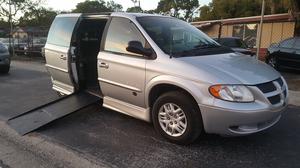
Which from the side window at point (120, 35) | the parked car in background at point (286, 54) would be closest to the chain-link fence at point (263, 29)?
the parked car in background at point (286, 54)

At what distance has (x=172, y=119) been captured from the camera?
4789 millimetres

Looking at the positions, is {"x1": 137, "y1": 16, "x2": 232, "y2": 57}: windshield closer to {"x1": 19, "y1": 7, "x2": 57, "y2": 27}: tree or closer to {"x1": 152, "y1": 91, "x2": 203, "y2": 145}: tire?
{"x1": 152, "y1": 91, "x2": 203, "y2": 145}: tire

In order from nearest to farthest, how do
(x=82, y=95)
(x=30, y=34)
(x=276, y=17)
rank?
(x=82, y=95) < (x=30, y=34) < (x=276, y=17)

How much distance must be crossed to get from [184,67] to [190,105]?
500 millimetres

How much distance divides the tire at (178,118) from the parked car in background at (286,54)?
31.8 ft

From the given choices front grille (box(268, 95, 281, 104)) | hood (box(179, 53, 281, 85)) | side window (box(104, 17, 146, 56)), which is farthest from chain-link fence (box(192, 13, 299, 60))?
front grille (box(268, 95, 281, 104))

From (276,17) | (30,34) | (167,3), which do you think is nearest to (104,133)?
(30,34)

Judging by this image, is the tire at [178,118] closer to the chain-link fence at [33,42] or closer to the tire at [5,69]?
the tire at [5,69]

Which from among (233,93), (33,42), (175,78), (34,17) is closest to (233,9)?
(33,42)

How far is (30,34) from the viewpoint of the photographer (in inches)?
778

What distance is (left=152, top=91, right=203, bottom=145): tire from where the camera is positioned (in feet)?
14.9

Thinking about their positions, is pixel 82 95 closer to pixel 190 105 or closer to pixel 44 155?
pixel 44 155

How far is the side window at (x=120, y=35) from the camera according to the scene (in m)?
5.43

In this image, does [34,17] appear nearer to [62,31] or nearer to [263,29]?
[263,29]
